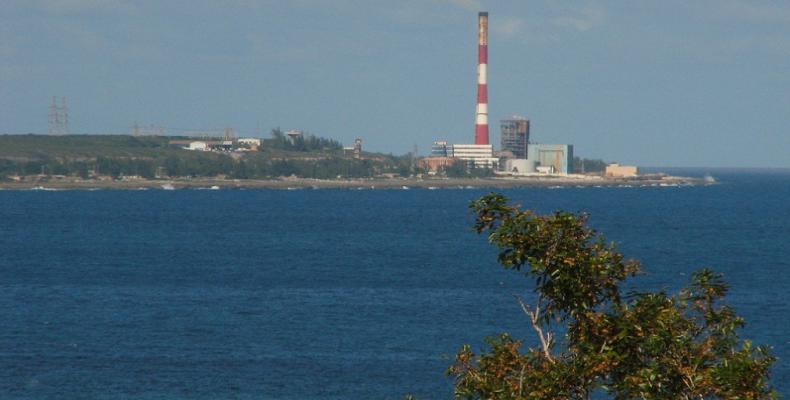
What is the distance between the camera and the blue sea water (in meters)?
32.1

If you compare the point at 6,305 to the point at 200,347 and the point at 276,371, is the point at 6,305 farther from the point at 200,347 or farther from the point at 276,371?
the point at 276,371

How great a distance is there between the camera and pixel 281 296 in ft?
163

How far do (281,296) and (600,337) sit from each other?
40905 millimetres

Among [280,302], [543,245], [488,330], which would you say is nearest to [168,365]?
[488,330]

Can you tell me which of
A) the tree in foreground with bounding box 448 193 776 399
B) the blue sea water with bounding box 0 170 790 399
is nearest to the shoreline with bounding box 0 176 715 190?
the blue sea water with bounding box 0 170 790 399

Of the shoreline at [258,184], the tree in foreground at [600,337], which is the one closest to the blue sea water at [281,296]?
the tree in foreground at [600,337]

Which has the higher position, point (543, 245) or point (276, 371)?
point (543, 245)

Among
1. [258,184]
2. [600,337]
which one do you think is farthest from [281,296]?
[258,184]

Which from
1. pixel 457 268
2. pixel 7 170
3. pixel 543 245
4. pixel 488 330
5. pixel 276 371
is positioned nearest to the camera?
pixel 543 245

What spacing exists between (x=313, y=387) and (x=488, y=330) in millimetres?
10096

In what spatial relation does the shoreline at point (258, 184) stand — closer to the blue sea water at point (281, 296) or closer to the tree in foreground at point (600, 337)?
the blue sea water at point (281, 296)

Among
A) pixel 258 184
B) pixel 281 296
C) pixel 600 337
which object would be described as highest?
pixel 600 337

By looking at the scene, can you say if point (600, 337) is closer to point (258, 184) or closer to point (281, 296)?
point (281, 296)

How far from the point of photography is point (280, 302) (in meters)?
47.7
